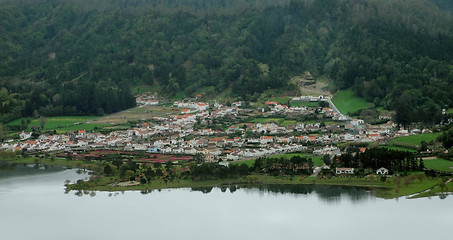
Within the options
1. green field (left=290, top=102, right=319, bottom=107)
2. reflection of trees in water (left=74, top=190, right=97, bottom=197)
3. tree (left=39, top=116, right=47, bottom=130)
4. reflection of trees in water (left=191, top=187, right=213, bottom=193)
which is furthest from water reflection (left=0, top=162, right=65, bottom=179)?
green field (left=290, top=102, right=319, bottom=107)

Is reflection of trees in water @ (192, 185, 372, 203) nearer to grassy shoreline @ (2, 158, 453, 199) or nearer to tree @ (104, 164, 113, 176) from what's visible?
grassy shoreline @ (2, 158, 453, 199)

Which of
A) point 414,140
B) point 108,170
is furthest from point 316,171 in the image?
point 108,170

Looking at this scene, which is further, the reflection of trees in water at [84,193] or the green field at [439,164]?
the green field at [439,164]

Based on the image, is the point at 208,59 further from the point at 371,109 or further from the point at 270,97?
the point at 371,109

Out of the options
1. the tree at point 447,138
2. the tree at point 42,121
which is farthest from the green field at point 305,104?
the tree at point 447,138

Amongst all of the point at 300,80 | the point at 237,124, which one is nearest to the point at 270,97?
the point at 300,80

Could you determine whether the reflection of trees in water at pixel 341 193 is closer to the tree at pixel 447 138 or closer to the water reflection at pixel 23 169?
the tree at pixel 447 138

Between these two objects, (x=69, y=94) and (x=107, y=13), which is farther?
(x=107, y=13)
